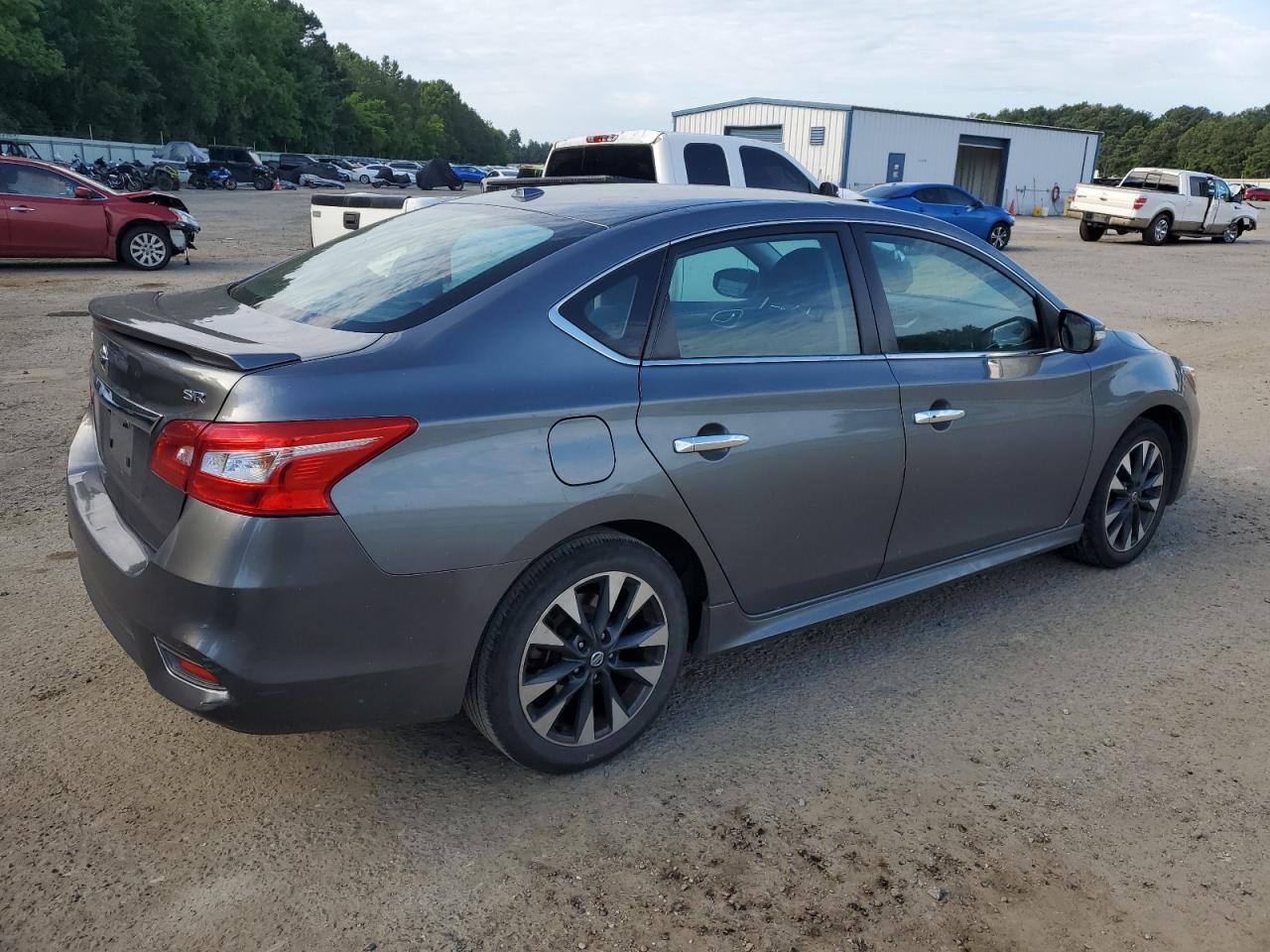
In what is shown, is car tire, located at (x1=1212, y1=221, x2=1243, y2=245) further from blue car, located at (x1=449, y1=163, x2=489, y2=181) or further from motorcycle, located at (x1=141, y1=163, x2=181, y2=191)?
blue car, located at (x1=449, y1=163, x2=489, y2=181)

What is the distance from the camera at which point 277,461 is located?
236 centimetres

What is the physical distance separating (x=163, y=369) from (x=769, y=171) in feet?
29.3

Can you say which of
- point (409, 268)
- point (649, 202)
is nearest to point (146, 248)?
point (409, 268)

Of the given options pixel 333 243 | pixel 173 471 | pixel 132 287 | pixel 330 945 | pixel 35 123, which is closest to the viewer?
pixel 330 945

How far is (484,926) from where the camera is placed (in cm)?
239

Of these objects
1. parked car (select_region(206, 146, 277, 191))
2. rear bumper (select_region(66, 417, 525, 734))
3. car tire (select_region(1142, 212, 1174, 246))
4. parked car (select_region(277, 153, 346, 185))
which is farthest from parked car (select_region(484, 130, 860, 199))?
parked car (select_region(277, 153, 346, 185))

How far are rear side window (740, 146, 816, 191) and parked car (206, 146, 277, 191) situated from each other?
44.6 metres

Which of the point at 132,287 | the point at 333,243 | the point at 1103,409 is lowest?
the point at 132,287

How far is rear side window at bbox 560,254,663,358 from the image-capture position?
2.88 metres

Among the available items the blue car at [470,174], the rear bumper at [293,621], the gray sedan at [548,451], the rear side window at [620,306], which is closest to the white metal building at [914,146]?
the blue car at [470,174]

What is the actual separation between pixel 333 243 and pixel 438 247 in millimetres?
753

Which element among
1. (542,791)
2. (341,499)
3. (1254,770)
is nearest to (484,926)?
(542,791)

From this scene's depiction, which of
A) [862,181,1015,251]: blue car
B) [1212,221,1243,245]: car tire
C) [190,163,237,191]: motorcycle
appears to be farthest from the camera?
[190,163,237,191]: motorcycle

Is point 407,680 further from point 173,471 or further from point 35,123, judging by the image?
point 35,123
